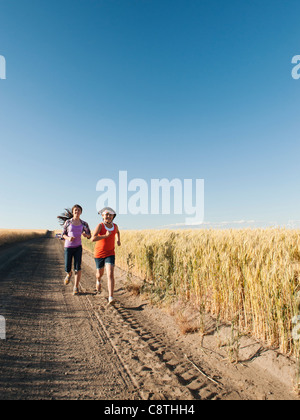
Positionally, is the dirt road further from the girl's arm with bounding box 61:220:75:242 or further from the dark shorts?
the girl's arm with bounding box 61:220:75:242

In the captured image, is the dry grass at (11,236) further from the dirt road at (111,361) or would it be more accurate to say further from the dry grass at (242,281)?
the dry grass at (242,281)

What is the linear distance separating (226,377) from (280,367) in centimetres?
65

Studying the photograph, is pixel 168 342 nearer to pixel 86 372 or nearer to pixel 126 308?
pixel 86 372

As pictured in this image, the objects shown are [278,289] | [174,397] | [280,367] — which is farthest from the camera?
[278,289]

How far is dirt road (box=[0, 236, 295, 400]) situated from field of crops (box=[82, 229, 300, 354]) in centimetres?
59

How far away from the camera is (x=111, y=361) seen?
3.04 m

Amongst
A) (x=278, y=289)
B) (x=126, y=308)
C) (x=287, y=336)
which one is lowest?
(x=126, y=308)

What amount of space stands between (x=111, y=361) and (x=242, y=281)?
2.33 m

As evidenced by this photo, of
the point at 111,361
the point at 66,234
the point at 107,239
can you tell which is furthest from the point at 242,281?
the point at 66,234

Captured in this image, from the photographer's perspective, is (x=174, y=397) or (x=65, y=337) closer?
(x=174, y=397)

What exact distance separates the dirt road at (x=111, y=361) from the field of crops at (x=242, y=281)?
1.95ft

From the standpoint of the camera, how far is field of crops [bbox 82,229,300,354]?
9.73ft

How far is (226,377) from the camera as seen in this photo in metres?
2.78

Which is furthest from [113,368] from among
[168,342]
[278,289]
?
[278,289]
